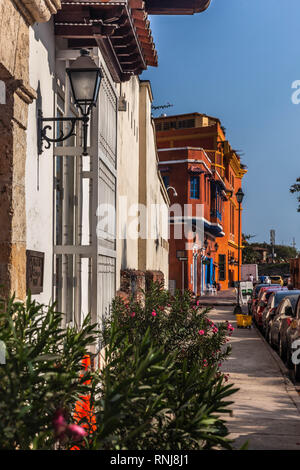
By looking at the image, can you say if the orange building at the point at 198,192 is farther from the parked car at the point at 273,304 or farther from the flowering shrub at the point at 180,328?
the flowering shrub at the point at 180,328

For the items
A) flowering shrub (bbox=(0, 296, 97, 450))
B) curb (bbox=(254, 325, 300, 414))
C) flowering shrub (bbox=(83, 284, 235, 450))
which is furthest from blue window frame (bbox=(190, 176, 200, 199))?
flowering shrub (bbox=(0, 296, 97, 450))

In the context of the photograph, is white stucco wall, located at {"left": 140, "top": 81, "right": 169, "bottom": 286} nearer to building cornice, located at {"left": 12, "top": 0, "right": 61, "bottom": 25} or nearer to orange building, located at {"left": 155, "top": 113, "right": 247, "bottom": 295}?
building cornice, located at {"left": 12, "top": 0, "right": 61, "bottom": 25}

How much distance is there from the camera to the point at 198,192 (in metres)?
41.9

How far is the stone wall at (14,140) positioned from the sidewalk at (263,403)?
219 centimetres

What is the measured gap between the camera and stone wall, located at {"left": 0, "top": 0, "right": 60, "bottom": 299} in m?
4.91

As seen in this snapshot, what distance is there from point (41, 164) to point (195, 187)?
3579 centimetres

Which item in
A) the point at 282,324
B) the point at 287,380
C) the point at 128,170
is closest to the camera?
the point at 287,380

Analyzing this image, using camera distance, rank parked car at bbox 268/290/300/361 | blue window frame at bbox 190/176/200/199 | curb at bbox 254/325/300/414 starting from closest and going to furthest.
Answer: curb at bbox 254/325/300/414 < parked car at bbox 268/290/300/361 < blue window frame at bbox 190/176/200/199

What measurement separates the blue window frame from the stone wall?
3638 cm

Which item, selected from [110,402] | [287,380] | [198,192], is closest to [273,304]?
[287,380]

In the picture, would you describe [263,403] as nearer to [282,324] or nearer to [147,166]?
[282,324]
